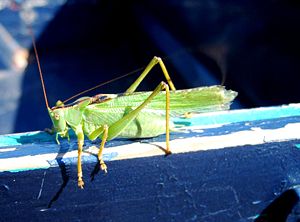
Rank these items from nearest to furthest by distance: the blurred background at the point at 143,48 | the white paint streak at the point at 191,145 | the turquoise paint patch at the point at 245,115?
the white paint streak at the point at 191,145, the turquoise paint patch at the point at 245,115, the blurred background at the point at 143,48

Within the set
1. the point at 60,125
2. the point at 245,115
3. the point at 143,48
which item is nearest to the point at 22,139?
the point at 60,125

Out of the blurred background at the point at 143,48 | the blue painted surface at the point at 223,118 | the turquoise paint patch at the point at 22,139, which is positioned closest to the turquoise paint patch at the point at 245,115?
the blue painted surface at the point at 223,118

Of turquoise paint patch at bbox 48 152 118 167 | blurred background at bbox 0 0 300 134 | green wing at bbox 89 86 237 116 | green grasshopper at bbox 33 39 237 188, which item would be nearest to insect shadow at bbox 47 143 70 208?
turquoise paint patch at bbox 48 152 118 167

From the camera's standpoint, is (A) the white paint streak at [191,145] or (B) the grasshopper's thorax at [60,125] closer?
(A) the white paint streak at [191,145]

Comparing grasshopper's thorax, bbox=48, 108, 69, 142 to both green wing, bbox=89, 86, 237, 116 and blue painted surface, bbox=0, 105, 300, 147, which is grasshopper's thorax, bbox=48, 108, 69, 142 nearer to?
blue painted surface, bbox=0, 105, 300, 147

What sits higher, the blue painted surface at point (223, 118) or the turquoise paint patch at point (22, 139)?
the turquoise paint patch at point (22, 139)

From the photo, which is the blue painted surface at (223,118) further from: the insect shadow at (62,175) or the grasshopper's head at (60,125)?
the insect shadow at (62,175)

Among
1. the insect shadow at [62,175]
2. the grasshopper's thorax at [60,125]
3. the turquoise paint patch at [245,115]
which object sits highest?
the grasshopper's thorax at [60,125]

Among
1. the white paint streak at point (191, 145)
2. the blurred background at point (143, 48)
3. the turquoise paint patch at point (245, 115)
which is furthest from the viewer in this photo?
the blurred background at point (143, 48)
